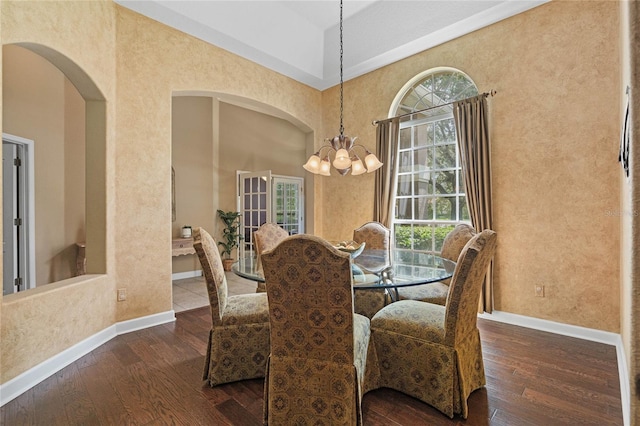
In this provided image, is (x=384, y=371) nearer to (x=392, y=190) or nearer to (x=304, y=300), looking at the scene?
(x=304, y=300)

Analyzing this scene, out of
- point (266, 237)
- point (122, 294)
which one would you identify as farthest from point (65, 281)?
point (266, 237)

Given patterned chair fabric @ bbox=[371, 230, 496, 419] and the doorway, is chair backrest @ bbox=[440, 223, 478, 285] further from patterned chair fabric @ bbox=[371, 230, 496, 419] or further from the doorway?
the doorway

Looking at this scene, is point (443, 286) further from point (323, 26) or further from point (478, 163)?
point (323, 26)

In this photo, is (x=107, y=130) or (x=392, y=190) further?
(x=392, y=190)

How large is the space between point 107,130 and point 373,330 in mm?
3003

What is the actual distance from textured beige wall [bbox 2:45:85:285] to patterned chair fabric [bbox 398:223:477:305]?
14.6ft

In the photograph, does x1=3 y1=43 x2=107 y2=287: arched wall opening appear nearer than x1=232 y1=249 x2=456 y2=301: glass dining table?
No

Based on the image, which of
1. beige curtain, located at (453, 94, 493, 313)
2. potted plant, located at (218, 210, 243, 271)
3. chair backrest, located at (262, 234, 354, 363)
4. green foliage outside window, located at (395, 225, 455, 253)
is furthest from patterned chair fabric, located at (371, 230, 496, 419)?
potted plant, located at (218, 210, 243, 271)

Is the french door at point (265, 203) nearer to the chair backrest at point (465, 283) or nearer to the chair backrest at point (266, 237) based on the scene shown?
the chair backrest at point (266, 237)

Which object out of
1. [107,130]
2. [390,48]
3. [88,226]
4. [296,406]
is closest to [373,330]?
[296,406]

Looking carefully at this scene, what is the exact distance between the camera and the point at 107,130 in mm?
2840

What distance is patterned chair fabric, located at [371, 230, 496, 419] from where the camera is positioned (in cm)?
169

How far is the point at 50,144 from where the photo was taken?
3.83 m

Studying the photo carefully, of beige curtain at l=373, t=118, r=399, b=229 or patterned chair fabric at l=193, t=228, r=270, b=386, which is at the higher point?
beige curtain at l=373, t=118, r=399, b=229
